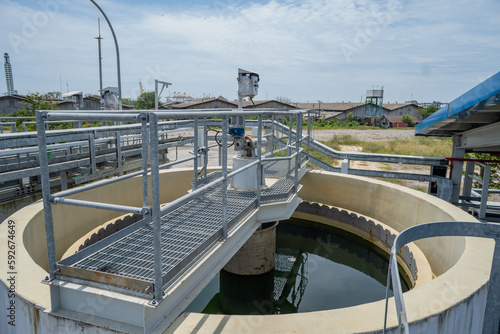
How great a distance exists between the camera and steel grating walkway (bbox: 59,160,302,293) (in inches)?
95.1

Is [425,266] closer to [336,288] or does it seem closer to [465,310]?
[336,288]

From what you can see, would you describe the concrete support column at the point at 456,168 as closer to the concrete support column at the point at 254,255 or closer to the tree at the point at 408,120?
the concrete support column at the point at 254,255

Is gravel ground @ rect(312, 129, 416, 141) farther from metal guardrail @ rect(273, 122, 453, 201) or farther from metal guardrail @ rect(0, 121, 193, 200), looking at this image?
metal guardrail @ rect(0, 121, 193, 200)

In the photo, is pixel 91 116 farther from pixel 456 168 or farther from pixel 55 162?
pixel 456 168

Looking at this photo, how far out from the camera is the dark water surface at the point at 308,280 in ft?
17.7

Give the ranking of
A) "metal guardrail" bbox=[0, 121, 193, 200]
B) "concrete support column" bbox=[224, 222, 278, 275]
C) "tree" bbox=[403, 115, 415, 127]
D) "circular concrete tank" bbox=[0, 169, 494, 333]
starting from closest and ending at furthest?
"circular concrete tank" bbox=[0, 169, 494, 333] < "metal guardrail" bbox=[0, 121, 193, 200] < "concrete support column" bbox=[224, 222, 278, 275] < "tree" bbox=[403, 115, 415, 127]

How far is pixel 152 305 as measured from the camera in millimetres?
2057

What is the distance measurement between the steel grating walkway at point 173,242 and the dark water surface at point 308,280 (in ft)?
6.83

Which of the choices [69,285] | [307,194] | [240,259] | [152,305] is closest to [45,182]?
[69,285]

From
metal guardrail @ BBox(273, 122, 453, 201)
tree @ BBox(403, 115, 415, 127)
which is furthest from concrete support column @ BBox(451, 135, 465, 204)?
tree @ BBox(403, 115, 415, 127)

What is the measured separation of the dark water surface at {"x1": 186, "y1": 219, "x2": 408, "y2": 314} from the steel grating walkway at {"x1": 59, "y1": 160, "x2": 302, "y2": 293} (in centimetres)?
208

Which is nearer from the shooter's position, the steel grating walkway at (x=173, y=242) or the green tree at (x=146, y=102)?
the steel grating walkway at (x=173, y=242)

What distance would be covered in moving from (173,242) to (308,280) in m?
3.93

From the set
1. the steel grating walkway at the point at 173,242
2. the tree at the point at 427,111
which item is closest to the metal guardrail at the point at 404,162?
the steel grating walkway at the point at 173,242
